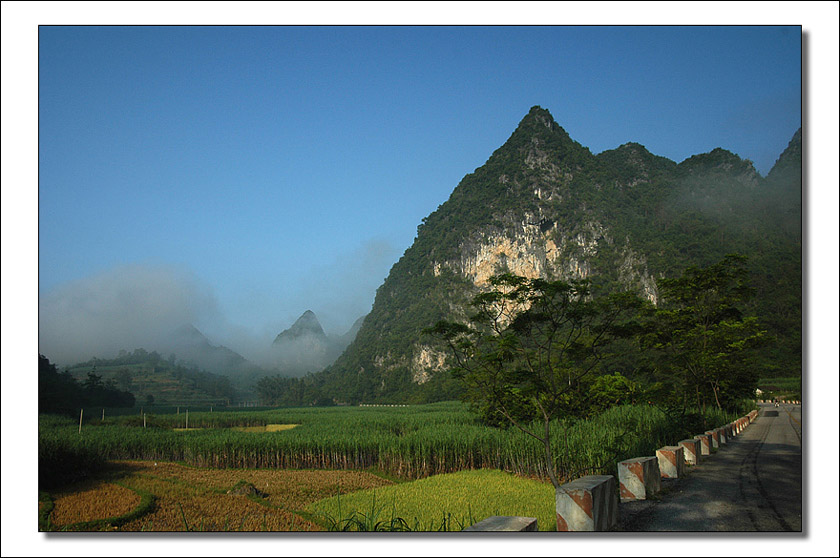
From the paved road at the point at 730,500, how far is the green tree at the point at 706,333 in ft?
11.4

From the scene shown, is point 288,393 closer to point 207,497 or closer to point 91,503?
point 207,497

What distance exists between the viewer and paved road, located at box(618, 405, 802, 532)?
10.6 ft

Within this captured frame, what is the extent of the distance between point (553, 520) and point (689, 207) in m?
14.8

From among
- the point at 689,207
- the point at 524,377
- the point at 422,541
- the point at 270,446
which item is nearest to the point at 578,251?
the point at 689,207

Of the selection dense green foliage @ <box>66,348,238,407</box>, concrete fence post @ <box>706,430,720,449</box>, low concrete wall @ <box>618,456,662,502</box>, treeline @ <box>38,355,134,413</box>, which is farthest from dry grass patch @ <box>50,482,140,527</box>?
concrete fence post @ <box>706,430,720,449</box>

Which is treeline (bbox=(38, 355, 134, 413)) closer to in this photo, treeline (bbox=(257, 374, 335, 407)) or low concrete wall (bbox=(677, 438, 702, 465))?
low concrete wall (bbox=(677, 438, 702, 465))

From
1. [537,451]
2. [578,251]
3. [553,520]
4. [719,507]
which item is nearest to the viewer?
[719,507]

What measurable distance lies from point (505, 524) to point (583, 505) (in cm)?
56

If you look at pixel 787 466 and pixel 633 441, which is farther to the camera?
pixel 633 441

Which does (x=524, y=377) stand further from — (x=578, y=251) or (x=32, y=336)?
(x=578, y=251)

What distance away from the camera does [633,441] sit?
596 cm

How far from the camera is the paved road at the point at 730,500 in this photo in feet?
10.6

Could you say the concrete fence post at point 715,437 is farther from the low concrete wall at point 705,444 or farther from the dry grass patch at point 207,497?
the dry grass patch at point 207,497

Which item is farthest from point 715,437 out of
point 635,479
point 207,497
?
point 207,497
